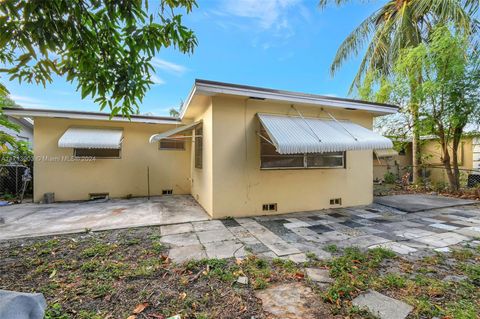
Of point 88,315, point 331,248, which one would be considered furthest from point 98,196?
point 331,248

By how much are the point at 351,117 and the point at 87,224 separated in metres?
9.35

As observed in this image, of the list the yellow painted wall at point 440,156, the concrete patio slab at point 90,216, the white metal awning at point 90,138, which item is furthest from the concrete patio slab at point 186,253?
the yellow painted wall at point 440,156

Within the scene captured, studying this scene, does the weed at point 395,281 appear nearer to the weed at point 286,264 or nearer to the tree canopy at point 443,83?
the weed at point 286,264

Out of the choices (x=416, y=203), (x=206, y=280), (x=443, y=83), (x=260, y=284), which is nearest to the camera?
(x=260, y=284)

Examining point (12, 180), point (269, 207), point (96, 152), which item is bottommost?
point (269, 207)

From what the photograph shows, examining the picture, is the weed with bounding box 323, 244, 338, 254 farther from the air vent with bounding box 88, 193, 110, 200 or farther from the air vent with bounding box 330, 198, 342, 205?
the air vent with bounding box 88, 193, 110, 200

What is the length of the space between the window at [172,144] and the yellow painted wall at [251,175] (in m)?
5.08

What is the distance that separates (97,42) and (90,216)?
6.17m

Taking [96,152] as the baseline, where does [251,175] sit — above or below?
below

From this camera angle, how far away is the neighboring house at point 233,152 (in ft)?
20.7

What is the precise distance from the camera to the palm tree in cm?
967

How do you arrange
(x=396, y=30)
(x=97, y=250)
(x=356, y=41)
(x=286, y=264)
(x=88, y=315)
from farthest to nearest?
(x=356, y=41)
(x=396, y=30)
(x=97, y=250)
(x=286, y=264)
(x=88, y=315)

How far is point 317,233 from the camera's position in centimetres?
520

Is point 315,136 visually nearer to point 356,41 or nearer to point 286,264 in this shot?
point 286,264
